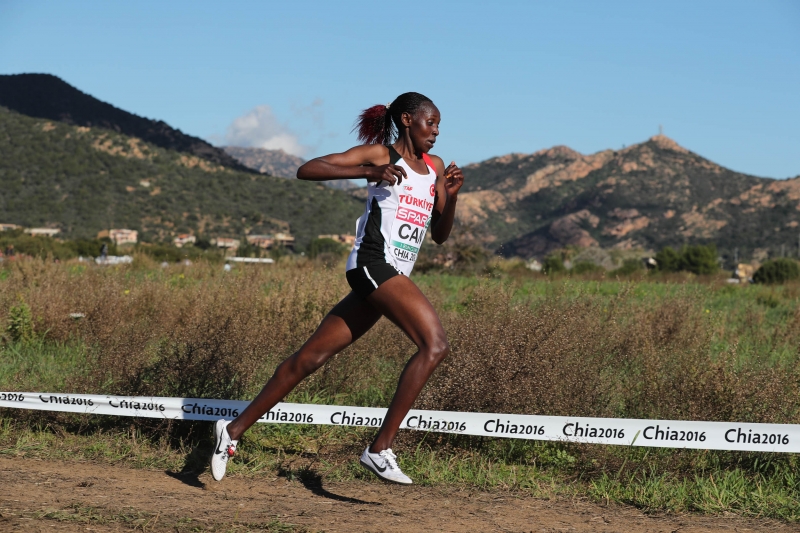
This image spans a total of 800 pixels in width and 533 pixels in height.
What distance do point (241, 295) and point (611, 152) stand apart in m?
150

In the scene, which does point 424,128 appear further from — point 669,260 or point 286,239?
point 669,260

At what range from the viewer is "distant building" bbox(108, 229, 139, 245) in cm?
5388

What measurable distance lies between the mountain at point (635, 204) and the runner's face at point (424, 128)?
278 feet

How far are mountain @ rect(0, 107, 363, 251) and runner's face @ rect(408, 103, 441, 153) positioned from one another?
5497 centimetres

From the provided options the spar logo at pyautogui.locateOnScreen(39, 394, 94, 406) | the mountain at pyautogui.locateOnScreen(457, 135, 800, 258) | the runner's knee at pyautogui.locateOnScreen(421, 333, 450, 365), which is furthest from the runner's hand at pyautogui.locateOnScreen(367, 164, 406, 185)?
the mountain at pyautogui.locateOnScreen(457, 135, 800, 258)

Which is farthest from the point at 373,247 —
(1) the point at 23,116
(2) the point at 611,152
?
(2) the point at 611,152

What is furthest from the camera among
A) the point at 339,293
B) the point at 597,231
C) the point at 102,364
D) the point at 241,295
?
the point at 597,231

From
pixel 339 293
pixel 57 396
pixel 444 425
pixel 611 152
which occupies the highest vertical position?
pixel 611 152

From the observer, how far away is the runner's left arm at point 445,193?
511cm

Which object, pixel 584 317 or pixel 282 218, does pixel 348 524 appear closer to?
pixel 584 317

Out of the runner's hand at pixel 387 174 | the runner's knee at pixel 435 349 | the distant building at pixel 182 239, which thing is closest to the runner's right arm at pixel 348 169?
the runner's hand at pixel 387 174

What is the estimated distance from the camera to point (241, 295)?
31.2 feet

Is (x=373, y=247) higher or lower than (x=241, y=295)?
higher

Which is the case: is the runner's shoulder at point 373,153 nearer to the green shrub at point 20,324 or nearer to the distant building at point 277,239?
the green shrub at point 20,324
